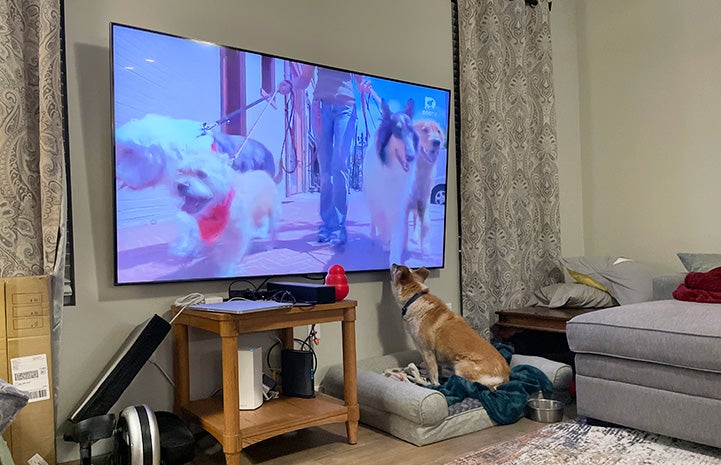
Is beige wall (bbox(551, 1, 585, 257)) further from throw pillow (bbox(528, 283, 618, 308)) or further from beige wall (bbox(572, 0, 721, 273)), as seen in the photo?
throw pillow (bbox(528, 283, 618, 308))

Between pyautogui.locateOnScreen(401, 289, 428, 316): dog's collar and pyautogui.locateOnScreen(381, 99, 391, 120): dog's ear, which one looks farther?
pyautogui.locateOnScreen(381, 99, 391, 120): dog's ear

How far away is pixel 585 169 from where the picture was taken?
4.45 m

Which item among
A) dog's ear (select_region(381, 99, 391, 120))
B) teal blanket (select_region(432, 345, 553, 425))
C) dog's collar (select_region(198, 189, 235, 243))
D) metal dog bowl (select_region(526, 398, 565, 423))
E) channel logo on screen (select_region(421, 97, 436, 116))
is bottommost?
metal dog bowl (select_region(526, 398, 565, 423))

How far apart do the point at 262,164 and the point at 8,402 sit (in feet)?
4.82

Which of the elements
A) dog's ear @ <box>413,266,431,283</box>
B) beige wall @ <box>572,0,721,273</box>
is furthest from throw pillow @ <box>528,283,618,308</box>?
dog's ear @ <box>413,266,431,283</box>

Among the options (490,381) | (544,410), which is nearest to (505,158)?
(490,381)

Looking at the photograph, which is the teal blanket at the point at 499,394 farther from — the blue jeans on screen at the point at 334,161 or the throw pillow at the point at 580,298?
the blue jeans on screen at the point at 334,161

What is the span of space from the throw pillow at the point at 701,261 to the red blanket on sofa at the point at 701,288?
425 millimetres

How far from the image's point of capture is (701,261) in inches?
134

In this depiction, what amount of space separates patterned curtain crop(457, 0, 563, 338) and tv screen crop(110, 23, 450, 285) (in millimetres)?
275

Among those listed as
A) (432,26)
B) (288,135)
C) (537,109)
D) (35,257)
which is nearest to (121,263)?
(35,257)

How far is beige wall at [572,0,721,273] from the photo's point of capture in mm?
3756

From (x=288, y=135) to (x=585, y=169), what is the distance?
103 inches

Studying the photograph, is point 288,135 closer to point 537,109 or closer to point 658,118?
point 537,109
